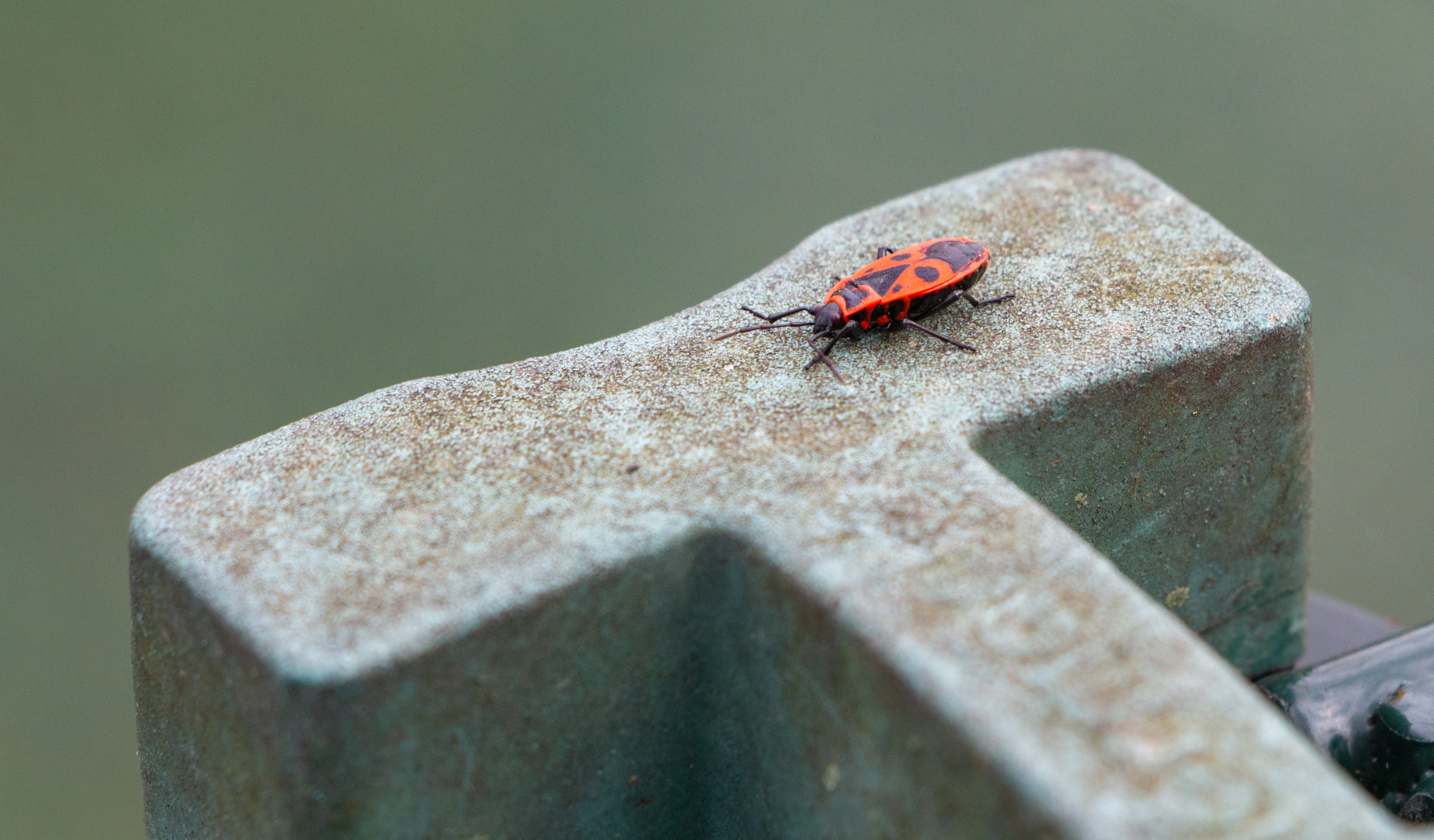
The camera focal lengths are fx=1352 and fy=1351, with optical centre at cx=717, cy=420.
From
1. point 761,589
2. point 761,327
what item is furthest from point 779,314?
point 761,589

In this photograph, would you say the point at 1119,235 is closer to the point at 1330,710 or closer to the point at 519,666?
the point at 1330,710

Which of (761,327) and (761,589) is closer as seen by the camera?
(761,589)

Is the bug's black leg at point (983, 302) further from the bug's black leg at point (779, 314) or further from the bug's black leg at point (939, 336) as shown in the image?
the bug's black leg at point (779, 314)

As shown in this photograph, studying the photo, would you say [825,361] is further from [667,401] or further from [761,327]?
[667,401]

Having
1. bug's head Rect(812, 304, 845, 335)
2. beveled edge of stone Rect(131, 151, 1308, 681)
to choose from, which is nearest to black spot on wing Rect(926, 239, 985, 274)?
beveled edge of stone Rect(131, 151, 1308, 681)

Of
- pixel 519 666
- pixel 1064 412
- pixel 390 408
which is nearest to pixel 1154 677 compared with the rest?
pixel 1064 412

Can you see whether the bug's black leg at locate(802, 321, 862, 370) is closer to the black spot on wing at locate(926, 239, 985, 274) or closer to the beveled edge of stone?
the beveled edge of stone

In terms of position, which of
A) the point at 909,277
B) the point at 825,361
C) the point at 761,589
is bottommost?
the point at 761,589
